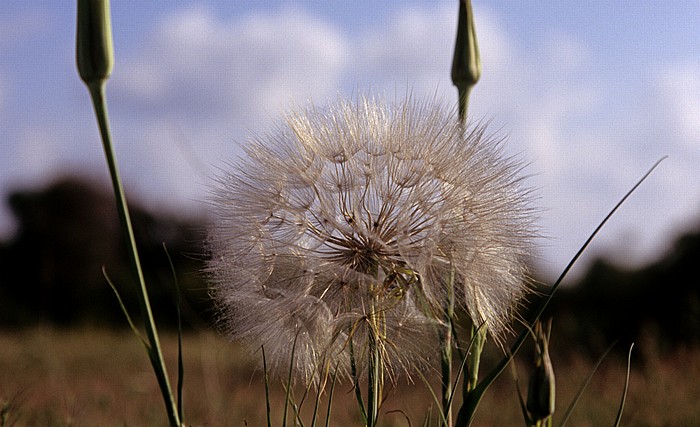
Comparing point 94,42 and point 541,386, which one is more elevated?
point 94,42

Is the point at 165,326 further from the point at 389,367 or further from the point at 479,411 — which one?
the point at 389,367

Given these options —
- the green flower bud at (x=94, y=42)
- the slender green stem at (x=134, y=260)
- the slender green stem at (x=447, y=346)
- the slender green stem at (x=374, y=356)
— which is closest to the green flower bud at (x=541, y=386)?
the slender green stem at (x=447, y=346)

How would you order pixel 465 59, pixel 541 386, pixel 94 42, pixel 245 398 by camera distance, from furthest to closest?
1. pixel 245 398
2. pixel 465 59
3. pixel 94 42
4. pixel 541 386

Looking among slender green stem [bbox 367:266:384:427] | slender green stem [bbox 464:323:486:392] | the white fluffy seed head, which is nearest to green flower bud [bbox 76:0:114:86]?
the white fluffy seed head

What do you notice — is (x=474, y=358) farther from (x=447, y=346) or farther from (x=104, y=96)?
(x=104, y=96)

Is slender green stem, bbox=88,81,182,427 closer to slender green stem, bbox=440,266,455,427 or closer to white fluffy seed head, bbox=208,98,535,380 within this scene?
white fluffy seed head, bbox=208,98,535,380

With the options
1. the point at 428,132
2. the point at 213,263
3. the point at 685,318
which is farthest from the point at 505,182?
the point at 685,318

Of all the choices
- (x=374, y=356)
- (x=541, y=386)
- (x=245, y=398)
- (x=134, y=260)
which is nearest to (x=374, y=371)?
(x=374, y=356)
